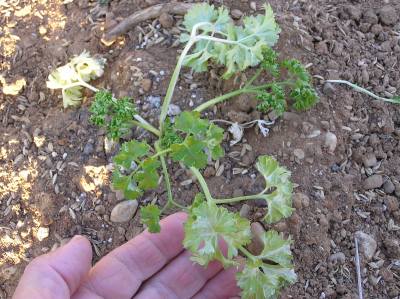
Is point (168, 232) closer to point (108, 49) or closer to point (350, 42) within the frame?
point (108, 49)

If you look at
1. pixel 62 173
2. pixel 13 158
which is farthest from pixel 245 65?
pixel 13 158

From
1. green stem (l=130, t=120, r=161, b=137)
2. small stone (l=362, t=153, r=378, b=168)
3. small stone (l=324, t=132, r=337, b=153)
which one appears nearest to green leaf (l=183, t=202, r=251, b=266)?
green stem (l=130, t=120, r=161, b=137)

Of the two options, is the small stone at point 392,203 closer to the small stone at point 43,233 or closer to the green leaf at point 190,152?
the green leaf at point 190,152

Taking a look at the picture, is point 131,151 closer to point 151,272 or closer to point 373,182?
point 151,272

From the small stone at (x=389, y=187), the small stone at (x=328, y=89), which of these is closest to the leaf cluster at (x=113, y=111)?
the small stone at (x=328, y=89)

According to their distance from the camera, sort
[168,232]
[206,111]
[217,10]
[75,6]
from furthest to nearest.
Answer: [75,6], [217,10], [206,111], [168,232]

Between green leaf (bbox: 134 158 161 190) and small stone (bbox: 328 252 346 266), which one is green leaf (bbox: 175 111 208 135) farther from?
small stone (bbox: 328 252 346 266)
